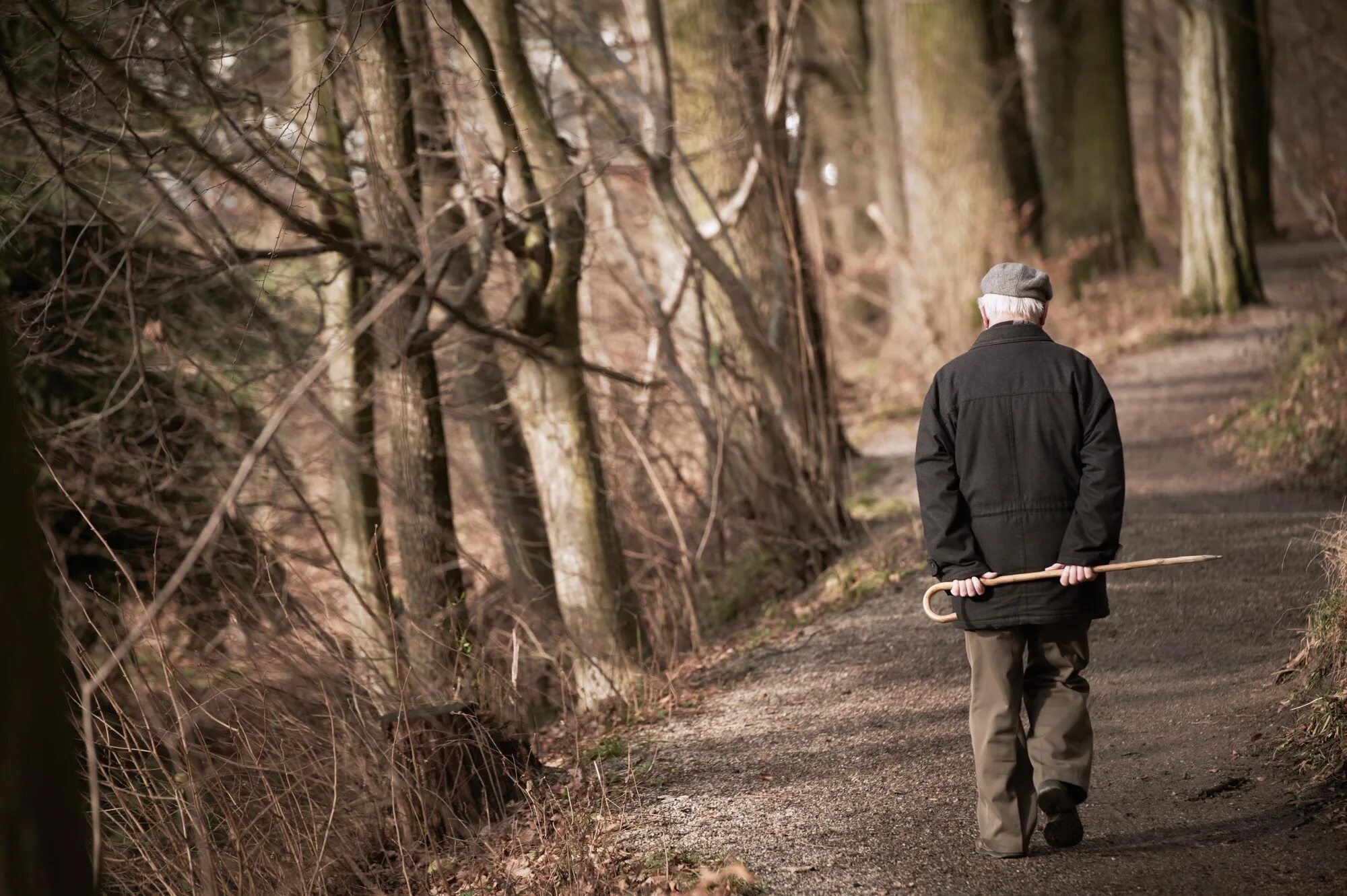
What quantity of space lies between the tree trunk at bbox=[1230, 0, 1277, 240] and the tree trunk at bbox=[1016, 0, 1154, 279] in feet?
5.96

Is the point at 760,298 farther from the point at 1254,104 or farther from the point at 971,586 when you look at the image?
the point at 1254,104

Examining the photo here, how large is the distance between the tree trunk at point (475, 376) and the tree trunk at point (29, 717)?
411 centimetres

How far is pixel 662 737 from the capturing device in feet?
19.8

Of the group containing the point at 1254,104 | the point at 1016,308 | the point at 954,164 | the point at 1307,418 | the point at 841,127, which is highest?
the point at 841,127

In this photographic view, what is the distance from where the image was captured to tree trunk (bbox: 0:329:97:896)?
255cm

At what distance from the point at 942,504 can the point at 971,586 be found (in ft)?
0.93

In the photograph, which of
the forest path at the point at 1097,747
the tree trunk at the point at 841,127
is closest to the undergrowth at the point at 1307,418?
the forest path at the point at 1097,747

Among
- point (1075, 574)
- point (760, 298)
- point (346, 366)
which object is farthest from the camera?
point (760, 298)

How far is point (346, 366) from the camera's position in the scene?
867 centimetres

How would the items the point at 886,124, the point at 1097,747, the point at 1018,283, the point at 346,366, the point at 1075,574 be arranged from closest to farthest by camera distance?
1. the point at 1075,574
2. the point at 1018,283
3. the point at 1097,747
4. the point at 346,366
5. the point at 886,124

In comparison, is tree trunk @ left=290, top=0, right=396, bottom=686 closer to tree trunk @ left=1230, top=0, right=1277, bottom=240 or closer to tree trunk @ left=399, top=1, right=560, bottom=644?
tree trunk @ left=399, top=1, right=560, bottom=644

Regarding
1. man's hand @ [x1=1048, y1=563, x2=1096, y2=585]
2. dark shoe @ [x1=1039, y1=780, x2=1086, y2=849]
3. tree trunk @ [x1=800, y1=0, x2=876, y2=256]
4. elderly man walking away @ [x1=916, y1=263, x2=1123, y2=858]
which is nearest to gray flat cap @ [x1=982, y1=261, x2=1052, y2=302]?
elderly man walking away @ [x1=916, y1=263, x2=1123, y2=858]

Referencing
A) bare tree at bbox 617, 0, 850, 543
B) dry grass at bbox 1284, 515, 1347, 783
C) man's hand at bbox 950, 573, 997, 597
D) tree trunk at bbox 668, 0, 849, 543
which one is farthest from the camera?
tree trunk at bbox 668, 0, 849, 543

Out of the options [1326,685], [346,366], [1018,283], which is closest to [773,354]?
[346,366]
